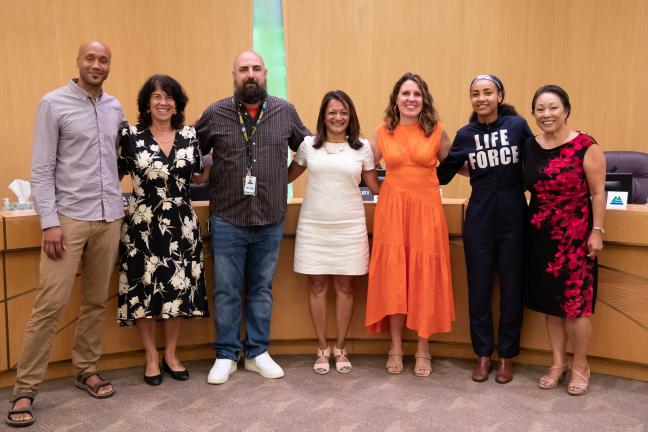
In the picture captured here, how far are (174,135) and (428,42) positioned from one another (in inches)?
130

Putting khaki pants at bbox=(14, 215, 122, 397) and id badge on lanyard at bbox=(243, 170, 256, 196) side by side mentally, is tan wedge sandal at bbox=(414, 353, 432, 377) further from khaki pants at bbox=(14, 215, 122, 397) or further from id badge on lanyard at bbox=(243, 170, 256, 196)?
khaki pants at bbox=(14, 215, 122, 397)

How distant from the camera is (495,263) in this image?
114 inches

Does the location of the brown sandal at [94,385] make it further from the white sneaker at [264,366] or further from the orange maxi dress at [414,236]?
the orange maxi dress at [414,236]

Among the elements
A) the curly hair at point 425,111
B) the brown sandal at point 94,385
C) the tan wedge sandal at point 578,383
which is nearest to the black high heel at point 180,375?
the brown sandal at point 94,385

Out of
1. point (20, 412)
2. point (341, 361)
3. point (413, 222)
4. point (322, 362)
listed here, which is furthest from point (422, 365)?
point (20, 412)

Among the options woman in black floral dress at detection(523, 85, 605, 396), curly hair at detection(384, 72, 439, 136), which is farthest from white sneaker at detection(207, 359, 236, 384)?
woman in black floral dress at detection(523, 85, 605, 396)

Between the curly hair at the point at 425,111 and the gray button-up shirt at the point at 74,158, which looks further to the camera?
the curly hair at the point at 425,111

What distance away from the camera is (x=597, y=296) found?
289 centimetres

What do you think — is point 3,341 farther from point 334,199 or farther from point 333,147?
point 333,147

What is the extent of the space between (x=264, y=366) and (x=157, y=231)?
A: 0.92m

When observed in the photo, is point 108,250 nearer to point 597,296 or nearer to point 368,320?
point 368,320

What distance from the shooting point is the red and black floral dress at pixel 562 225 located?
2.58 metres

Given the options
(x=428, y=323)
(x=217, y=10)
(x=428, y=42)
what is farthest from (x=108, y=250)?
(x=428, y=42)

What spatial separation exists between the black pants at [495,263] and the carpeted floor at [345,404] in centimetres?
24
